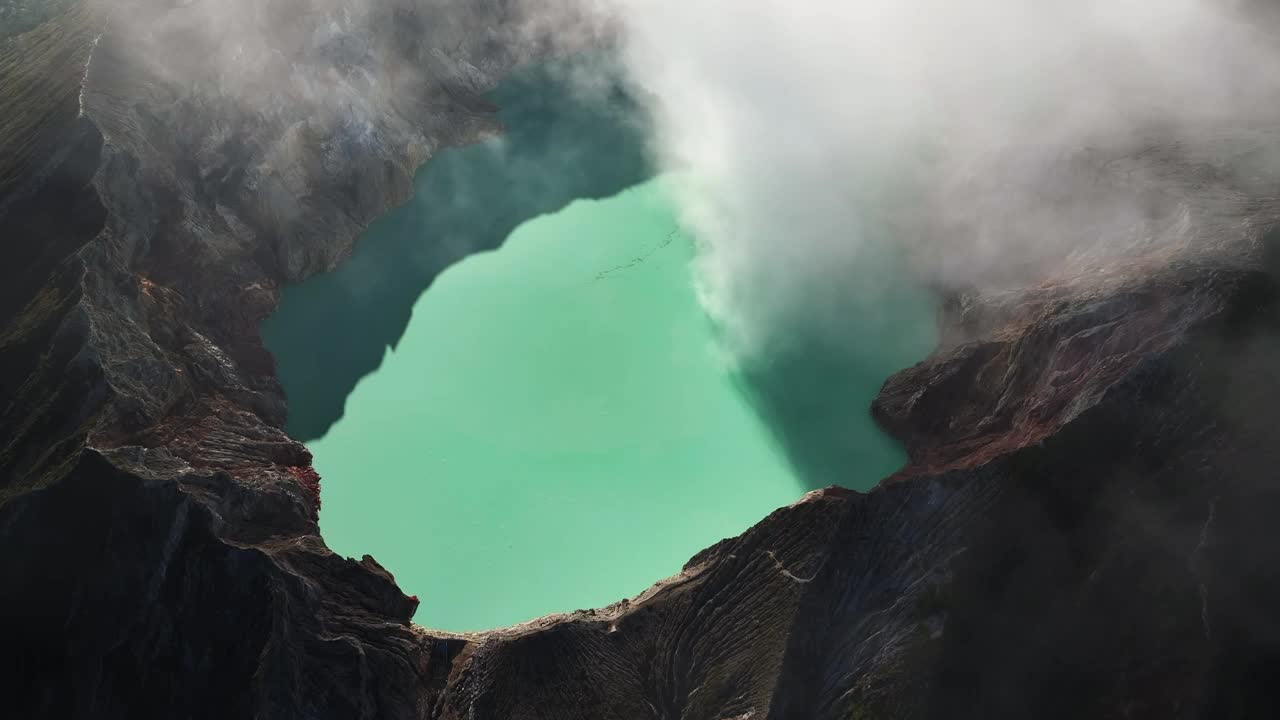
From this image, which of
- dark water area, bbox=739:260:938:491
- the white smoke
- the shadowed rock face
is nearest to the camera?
the shadowed rock face

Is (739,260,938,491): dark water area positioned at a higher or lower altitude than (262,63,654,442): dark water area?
lower

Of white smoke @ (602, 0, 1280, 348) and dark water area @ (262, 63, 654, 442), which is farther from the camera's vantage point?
dark water area @ (262, 63, 654, 442)

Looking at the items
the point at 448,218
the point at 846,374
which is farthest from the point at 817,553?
the point at 448,218

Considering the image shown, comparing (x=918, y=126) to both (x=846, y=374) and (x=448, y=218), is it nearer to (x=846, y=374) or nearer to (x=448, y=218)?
(x=846, y=374)

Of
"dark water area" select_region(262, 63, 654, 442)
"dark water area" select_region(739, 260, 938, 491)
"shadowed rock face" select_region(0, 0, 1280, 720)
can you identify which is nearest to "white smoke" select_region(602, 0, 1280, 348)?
"dark water area" select_region(739, 260, 938, 491)

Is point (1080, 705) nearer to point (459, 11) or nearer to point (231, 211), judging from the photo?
point (231, 211)

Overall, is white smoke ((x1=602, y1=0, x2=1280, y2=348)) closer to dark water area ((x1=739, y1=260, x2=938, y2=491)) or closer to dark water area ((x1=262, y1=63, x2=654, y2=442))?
dark water area ((x1=739, y1=260, x2=938, y2=491))

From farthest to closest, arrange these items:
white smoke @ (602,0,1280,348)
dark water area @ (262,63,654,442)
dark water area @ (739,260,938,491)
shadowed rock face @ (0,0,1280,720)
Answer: dark water area @ (262,63,654,442) → white smoke @ (602,0,1280,348) → dark water area @ (739,260,938,491) → shadowed rock face @ (0,0,1280,720)
